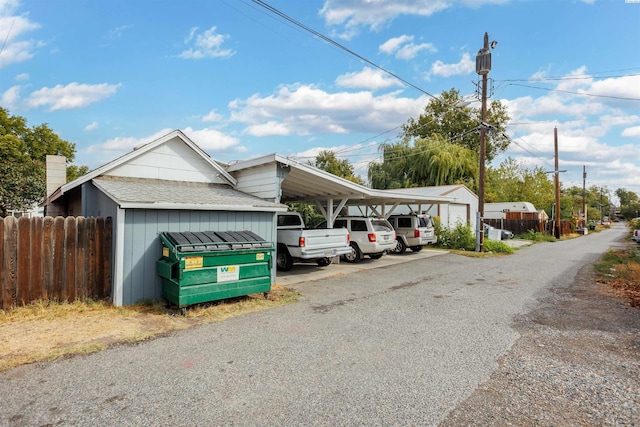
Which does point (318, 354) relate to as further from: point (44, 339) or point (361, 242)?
point (361, 242)

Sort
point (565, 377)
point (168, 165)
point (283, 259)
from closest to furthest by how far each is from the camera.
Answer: point (565, 377) < point (168, 165) < point (283, 259)

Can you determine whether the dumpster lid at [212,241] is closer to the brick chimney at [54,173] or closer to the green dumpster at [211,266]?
the green dumpster at [211,266]

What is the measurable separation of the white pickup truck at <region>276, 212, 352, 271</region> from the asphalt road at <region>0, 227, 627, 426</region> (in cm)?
368

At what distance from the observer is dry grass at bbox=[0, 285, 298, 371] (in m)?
4.68

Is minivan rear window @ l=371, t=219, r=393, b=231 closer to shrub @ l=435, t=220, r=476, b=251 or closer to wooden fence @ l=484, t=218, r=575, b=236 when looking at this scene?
shrub @ l=435, t=220, r=476, b=251

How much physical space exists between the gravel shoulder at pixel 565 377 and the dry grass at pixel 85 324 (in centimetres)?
421

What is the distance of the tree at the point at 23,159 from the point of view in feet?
85.4

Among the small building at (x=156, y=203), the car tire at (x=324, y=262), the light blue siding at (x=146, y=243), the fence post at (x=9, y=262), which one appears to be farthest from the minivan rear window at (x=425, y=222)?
the fence post at (x=9, y=262)

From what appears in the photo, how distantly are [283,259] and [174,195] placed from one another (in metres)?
4.70

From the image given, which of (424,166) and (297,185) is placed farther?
(424,166)

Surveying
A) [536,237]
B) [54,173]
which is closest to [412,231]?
[54,173]

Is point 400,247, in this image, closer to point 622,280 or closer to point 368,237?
point 368,237

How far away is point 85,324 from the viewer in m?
5.69

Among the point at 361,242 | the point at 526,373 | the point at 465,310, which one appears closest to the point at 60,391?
the point at 526,373
